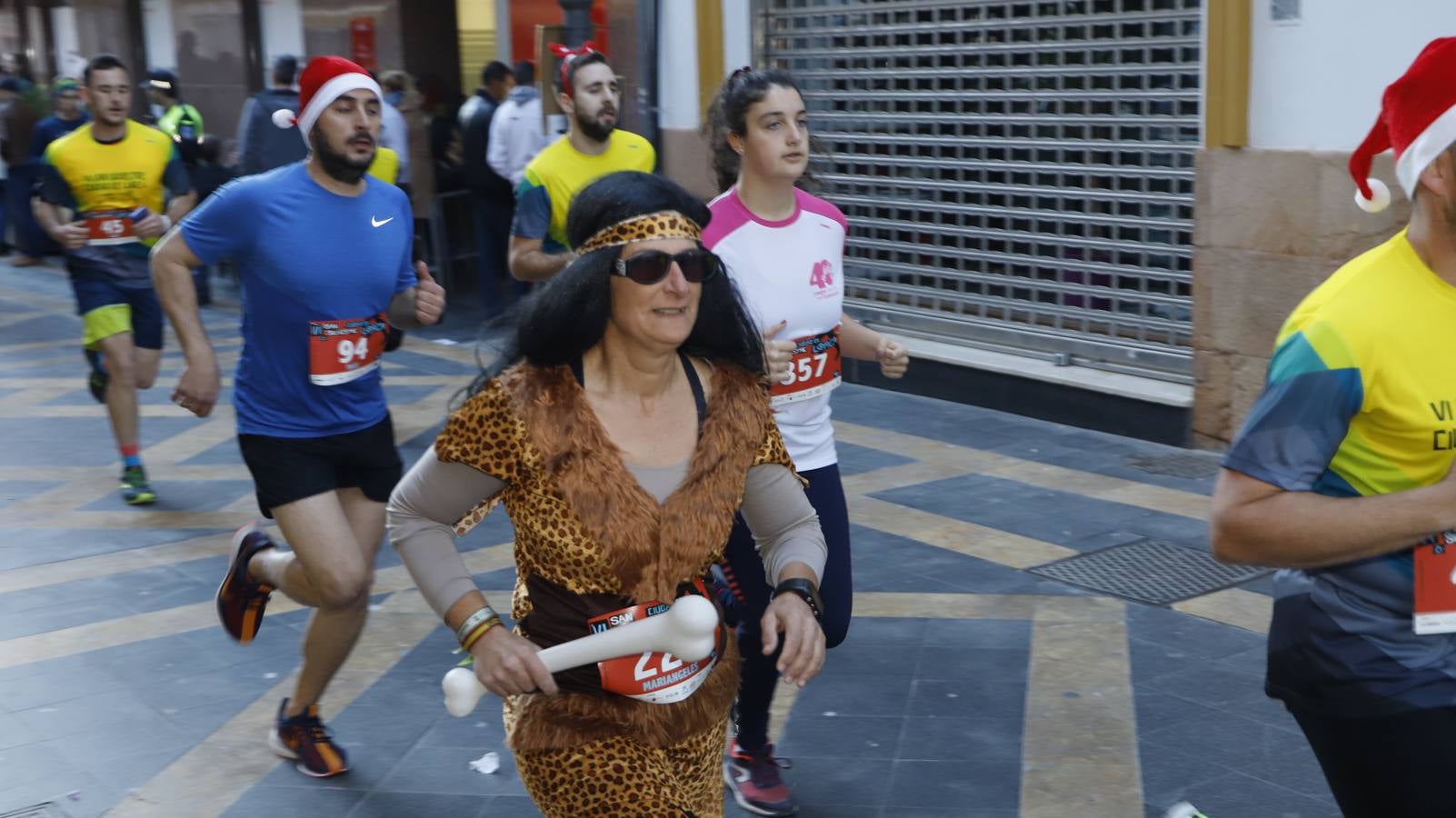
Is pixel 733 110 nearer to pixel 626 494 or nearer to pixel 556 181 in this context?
pixel 626 494

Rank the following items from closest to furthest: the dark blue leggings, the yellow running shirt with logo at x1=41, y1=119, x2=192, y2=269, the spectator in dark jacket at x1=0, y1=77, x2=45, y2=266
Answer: the dark blue leggings → the yellow running shirt with logo at x1=41, y1=119, x2=192, y2=269 → the spectator in dark jacket at x1=0, y1=77, x2=45, y2=266

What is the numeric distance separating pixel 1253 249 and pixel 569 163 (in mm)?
3370

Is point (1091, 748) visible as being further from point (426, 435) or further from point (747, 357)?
point (426, 435)

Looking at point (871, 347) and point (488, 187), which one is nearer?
point (871, 347)

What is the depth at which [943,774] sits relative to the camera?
440 cm

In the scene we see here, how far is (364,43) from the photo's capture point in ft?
54.3

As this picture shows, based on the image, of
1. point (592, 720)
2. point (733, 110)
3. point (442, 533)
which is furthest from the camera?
point (733, 110)

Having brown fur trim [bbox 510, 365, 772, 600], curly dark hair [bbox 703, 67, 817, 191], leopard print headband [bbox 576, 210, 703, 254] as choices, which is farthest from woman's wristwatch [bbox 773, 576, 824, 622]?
curly dark hair [bbox 703, 67, 817, 191]

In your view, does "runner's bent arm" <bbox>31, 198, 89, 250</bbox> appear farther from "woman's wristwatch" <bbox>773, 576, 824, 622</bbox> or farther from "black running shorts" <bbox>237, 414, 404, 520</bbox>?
"woman's wristwatch" <bbox>773, 576, 824, 622</bbox>

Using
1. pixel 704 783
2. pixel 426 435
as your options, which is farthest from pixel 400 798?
pixel 426 435

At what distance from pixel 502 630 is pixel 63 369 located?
10064 mm

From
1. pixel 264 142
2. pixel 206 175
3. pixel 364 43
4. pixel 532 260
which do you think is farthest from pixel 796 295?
pixel 364 43

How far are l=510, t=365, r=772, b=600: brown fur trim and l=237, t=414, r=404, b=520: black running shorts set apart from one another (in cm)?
187

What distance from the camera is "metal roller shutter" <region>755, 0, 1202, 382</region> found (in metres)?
8.61
